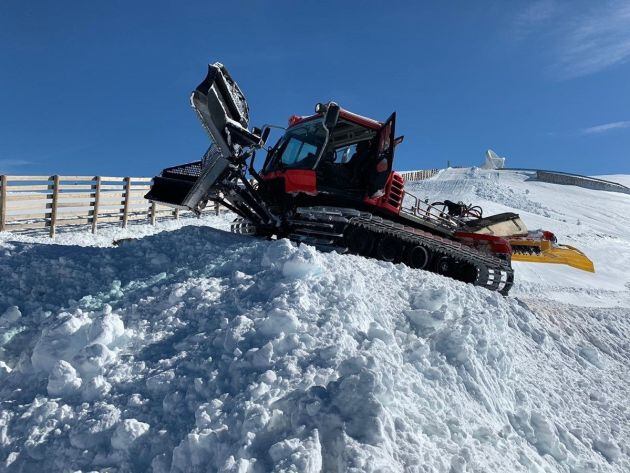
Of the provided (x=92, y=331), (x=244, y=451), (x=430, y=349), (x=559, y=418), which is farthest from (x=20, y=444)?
(x=559, y=418)

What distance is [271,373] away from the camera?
3916 mm

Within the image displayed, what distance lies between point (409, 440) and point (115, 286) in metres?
3.50

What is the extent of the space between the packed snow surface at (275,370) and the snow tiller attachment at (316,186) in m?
0.93

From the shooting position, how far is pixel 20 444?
370cm

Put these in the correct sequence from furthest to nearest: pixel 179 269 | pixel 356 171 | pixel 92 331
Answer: pixel 356 171 → pixel 179 269 → pixel 92 331

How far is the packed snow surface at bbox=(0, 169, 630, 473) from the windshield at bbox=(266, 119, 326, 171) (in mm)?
1858

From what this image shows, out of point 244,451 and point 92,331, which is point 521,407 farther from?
point 92,331

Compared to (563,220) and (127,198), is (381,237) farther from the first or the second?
(563,220)

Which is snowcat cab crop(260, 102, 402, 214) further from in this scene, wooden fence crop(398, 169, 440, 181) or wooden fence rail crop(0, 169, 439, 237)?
wooden fence crop(398, 169, 440, 181)

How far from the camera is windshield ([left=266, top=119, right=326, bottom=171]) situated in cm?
855

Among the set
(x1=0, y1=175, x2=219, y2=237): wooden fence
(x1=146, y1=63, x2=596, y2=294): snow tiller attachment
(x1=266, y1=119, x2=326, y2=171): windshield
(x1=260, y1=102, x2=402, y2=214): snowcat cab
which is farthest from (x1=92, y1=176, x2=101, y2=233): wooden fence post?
(x1=260, y1=102, x2=402, y2=214): snowcat cab

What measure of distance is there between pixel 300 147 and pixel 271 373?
220 inches

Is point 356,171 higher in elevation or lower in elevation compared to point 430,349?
higher

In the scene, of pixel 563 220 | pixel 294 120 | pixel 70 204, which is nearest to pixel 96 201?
pixel 70 204
